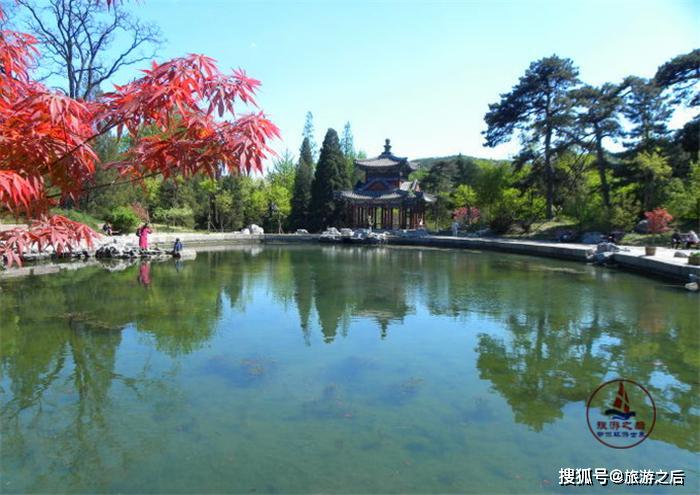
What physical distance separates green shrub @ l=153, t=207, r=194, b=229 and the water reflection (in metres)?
18.4

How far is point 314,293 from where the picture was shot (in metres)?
10.7

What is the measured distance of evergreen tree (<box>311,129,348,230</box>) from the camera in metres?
34.2

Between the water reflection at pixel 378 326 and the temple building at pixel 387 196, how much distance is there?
18.7 meters

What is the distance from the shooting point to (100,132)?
98.3 inches

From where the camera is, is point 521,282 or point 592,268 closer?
point 521,282

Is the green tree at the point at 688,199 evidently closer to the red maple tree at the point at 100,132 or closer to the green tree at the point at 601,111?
the green tree at the point at 601,111

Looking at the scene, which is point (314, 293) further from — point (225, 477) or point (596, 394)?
point (225, 477)

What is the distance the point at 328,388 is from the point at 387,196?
29257 mm

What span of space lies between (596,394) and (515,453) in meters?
1.65

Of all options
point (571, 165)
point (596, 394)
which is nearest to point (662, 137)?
point (571, 165)

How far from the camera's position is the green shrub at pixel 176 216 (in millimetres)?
32375
